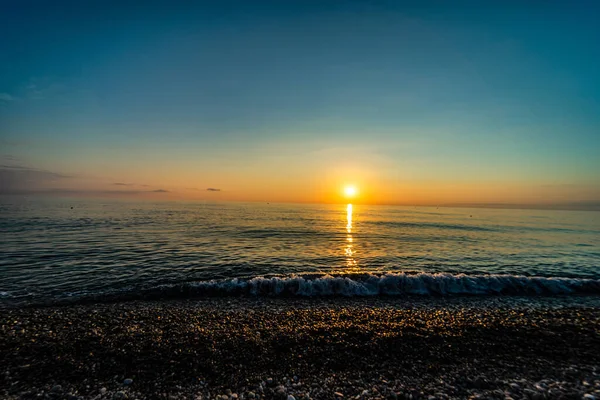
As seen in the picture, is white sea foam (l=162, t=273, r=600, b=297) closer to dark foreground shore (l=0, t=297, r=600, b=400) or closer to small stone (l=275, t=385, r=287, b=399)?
dark foreground shore (l=0, t=297, r=600, b=400)

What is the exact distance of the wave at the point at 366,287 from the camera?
17.2 metres

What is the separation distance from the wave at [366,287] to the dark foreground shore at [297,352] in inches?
99.6

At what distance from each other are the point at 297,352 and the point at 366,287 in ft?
32.2

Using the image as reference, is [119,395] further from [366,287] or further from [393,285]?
[393,285]

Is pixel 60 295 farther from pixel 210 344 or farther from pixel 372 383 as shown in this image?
pixel 372 383

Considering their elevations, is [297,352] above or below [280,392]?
below

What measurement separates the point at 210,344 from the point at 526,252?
41089 millimetres

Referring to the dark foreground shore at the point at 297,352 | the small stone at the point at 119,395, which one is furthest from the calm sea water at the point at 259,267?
the small stone at the point at 119,395

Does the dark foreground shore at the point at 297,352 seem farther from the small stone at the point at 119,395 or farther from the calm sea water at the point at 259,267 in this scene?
the calm sea water at the point at 259,267

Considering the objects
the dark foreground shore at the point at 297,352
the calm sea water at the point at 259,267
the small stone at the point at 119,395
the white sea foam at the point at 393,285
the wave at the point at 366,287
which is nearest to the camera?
the small stone at the point at 119,395

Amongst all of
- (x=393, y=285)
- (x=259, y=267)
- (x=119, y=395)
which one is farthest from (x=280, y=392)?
(x=259, y=267)

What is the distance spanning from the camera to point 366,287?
59.9 ft

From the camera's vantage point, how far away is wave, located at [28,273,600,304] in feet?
56.3

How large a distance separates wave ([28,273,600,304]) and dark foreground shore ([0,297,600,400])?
8.30 ft
